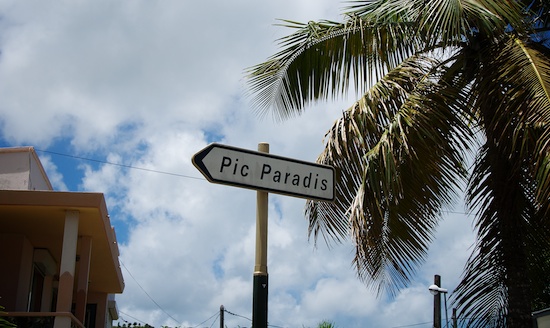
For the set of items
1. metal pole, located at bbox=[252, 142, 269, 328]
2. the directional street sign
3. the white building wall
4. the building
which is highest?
the white building wall

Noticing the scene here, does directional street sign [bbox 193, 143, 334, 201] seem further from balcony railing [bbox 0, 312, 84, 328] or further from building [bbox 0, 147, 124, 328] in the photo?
balcony railing [bbox 0, 312, 84, 328]

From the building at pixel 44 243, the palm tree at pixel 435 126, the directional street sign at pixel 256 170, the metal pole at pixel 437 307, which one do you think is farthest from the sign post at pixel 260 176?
the metal pole at pixel 437 307

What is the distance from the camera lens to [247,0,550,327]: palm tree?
7.39 metres

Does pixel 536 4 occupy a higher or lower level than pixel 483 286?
higher

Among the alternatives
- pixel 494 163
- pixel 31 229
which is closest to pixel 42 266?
pixel 31 229

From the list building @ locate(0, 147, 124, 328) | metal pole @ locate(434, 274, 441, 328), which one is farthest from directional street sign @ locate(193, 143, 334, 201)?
metal pole @ locate(434, 274, 441, 328)

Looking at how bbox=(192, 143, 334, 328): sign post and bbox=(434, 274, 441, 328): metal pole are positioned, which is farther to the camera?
bbox=(434, 274, 441, 328): metal pole

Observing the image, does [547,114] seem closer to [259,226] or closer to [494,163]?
[494,163]

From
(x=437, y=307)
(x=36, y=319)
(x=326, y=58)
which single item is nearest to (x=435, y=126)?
(x=326, y=58)

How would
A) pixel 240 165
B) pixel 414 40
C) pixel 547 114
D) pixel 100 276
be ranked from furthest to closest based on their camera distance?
pixel 100 276 < pixel 414 40 < pixel 547 114 < pixel 240 165

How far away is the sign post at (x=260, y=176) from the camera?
162 inches

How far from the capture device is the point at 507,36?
7898 millimetres

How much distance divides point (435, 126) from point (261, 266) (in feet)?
14.1

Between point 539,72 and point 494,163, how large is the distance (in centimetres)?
127
